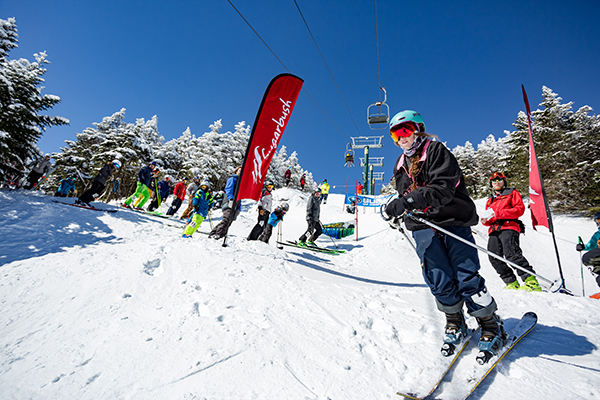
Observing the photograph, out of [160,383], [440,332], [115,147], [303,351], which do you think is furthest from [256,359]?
[115,147]

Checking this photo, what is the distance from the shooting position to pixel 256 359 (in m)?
1.67

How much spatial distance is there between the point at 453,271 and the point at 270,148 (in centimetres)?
413

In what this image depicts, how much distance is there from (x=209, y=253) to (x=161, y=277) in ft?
3.16

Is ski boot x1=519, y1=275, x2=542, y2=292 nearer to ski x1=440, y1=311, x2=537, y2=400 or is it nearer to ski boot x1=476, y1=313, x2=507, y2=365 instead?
ski x1=440, y1=311, x2=537, y2=400

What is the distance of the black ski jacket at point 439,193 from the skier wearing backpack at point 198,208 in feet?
19.5

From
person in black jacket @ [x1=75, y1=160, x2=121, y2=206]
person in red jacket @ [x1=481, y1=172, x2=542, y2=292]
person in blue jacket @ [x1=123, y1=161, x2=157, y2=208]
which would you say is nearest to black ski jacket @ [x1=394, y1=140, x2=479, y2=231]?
person in red jacket @ [x1=481, y1=172, x2=542, y2=292]

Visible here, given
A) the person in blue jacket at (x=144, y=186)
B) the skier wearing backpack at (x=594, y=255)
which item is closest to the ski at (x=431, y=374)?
the skier wearing backpack at (x=594, y=255)

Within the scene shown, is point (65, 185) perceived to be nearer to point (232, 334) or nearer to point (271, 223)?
point (271, 223)

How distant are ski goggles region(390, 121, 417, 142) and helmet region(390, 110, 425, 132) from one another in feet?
0.09

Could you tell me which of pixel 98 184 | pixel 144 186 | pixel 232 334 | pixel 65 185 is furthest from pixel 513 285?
pixel 65 185

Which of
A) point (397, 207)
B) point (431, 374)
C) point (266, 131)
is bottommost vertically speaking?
point (431, 374)

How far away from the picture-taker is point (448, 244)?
1.98 metres

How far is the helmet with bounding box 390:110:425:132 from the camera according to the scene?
224 centimetres

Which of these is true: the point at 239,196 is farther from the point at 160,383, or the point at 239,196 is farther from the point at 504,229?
the point at 504,229
